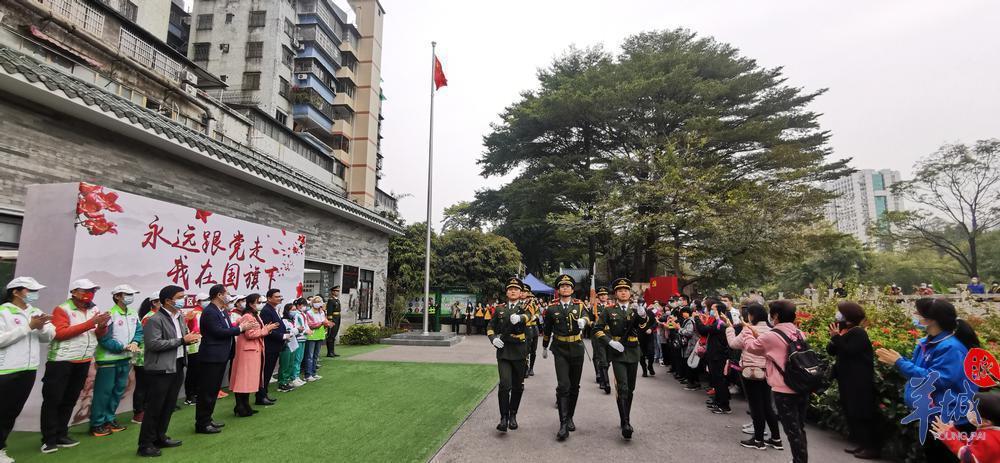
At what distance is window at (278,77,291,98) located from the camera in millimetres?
27719

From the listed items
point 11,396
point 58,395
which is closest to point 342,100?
point 58,395

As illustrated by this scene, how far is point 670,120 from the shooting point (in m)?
21.3

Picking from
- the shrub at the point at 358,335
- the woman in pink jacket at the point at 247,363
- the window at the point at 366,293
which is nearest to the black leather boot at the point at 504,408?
the woman in pink jacket at the point at 247,363

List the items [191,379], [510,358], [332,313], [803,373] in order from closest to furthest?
[803,373], [510,358], [191,379], [332,313]

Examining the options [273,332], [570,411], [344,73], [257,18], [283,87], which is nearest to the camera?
[570,411]

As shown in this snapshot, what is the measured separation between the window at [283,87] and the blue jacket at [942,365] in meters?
31.2

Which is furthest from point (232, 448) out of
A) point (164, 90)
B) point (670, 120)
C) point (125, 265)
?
point (670, 120)

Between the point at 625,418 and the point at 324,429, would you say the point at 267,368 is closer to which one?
the point at 324,429

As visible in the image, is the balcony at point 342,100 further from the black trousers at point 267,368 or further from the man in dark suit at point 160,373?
the man in dark suit at point 160,373

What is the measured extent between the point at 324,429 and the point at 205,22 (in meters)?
32.3

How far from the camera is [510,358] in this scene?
5.39 m

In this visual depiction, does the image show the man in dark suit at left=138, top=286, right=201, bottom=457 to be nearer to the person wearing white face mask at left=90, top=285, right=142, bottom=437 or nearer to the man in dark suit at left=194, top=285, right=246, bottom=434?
the man in dark suit at left=194, top=285, right=246, bottom=434

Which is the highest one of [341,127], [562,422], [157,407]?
[341,127]

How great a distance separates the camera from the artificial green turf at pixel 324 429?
172 inches
